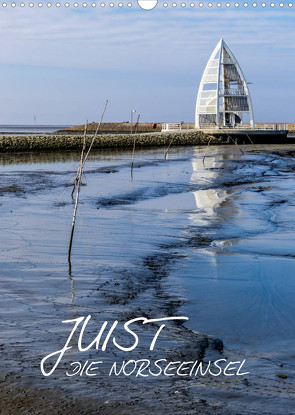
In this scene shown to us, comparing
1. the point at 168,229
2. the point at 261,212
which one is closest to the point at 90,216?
the point at 168,229

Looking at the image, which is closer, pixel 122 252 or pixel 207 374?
pixel 207 374

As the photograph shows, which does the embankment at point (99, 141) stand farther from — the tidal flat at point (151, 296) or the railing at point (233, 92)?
the tidal flat at point (151, 296)

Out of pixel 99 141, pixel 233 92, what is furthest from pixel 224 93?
pixel 99 141

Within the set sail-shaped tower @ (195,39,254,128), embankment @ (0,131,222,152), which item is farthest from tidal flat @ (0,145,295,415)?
sail-shaped tower @ (195,39,254,128)

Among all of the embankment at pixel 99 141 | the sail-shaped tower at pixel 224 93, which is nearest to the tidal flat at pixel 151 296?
the embankment at pixel 99 141

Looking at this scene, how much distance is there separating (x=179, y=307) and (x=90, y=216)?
394 inches

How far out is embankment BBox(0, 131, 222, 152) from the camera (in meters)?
57.2

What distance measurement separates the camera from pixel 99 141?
6512 centimetres

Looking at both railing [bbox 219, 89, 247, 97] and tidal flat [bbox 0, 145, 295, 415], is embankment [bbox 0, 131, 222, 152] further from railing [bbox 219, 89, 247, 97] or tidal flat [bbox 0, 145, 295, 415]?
tidal flat [bbox 0, 145, 295, 415]

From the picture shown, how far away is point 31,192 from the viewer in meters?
25.4

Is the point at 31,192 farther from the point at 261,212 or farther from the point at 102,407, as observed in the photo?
the point at 102,407

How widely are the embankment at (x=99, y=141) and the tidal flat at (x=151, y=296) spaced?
31.3 meters

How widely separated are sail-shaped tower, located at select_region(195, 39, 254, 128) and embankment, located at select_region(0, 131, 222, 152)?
3.68 metres

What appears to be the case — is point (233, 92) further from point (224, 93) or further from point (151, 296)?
point (151, 296)
